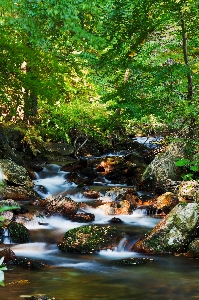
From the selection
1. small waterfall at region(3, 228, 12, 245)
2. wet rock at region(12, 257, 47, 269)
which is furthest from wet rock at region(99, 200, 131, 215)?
wet rock at region(12, 257, 47, 269)

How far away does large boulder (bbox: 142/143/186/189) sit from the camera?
43.5 feet

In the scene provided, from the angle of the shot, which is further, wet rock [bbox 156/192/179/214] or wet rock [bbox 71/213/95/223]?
wet rock [bbox 156/192/179/214]

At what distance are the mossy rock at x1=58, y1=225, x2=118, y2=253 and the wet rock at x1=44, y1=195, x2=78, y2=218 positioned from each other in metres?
1.92

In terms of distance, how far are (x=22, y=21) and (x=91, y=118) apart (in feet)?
40.1

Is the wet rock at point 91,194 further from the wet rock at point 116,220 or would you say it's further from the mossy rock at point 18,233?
the mossy rock at point 18,233

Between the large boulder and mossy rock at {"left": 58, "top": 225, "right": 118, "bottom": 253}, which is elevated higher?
the large boulder

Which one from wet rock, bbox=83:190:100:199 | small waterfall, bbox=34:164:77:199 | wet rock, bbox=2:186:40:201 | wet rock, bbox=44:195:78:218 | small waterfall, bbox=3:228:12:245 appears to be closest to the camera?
small waterfall, bbox=3:228:12:245

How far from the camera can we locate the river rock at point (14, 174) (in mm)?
12836

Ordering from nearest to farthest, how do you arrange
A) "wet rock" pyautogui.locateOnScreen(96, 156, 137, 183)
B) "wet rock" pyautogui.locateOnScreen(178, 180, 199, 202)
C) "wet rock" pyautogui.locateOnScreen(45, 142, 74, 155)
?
"wet rock" pyautogui.locateOnScreen(178, 180, 199, 202) < "wet rock" pyautogui.locateOnScreen(96, 156, 137, 183) < "wet rock" pyautogui.locateOnScreen(45, 142, 74, 155)

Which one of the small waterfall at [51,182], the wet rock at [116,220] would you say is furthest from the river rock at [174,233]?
the small waterfall at [51,182]

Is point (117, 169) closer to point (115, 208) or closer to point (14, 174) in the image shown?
point (14, 174)

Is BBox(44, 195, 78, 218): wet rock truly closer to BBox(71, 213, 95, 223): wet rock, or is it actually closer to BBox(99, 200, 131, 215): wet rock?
BBox(71, 213, 95, 223): wet rock

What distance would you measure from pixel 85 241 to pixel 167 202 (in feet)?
11.6

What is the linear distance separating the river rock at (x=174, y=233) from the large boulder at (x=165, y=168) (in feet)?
15.6
